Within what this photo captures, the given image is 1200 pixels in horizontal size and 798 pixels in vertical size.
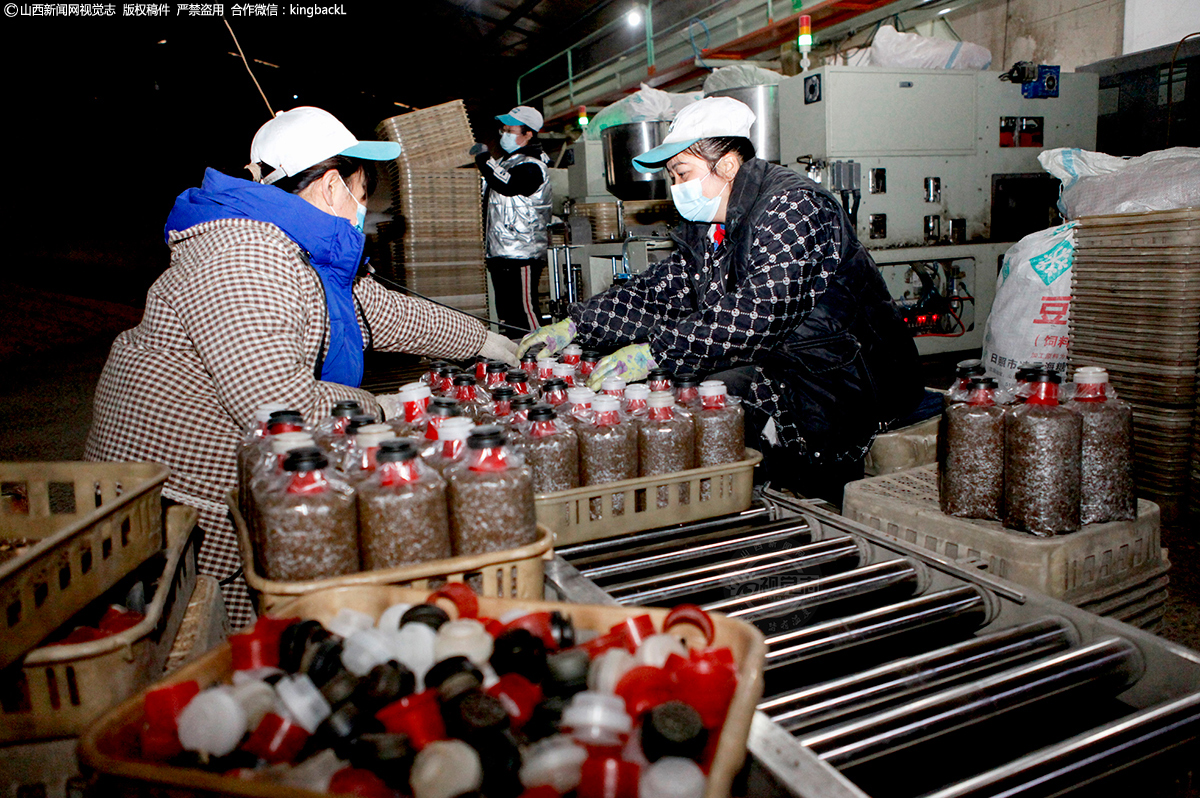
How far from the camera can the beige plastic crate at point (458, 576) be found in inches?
45.3

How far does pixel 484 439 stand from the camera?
1.27m

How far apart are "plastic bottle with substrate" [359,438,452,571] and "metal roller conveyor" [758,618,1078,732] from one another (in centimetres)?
59

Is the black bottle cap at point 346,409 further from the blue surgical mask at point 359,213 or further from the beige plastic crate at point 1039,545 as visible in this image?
the beige plastic crate at point 1039,545

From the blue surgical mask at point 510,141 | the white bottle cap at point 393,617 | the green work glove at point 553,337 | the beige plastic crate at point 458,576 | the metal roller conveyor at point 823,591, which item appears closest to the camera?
the white bottle cap at point 393,617

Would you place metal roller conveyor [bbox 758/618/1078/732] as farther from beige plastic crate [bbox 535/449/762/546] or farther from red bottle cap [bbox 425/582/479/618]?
beige plastic crate [bbox 535/449/762/546]

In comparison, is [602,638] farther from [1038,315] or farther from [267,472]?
[1038,315]

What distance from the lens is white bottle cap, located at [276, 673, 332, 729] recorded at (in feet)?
2.79

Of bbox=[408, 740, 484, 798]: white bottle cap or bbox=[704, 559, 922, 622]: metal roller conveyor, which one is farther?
bbox=[704, 559, 922, 622]: metal roller conveyor

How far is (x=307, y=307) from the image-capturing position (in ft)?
6.23

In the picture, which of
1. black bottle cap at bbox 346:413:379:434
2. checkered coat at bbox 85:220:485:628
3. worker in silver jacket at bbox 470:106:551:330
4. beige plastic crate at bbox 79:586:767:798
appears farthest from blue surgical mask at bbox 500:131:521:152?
beige plastic crate at bbox 79:586:767:798

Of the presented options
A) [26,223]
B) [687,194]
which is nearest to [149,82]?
[26,223]

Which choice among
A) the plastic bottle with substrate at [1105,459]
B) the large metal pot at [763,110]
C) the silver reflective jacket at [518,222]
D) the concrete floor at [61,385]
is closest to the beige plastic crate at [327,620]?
the plastic bottle with substrate at [1105,459]

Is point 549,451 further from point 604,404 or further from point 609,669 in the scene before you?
point 609,669

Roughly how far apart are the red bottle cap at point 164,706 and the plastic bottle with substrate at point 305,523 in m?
0.33
